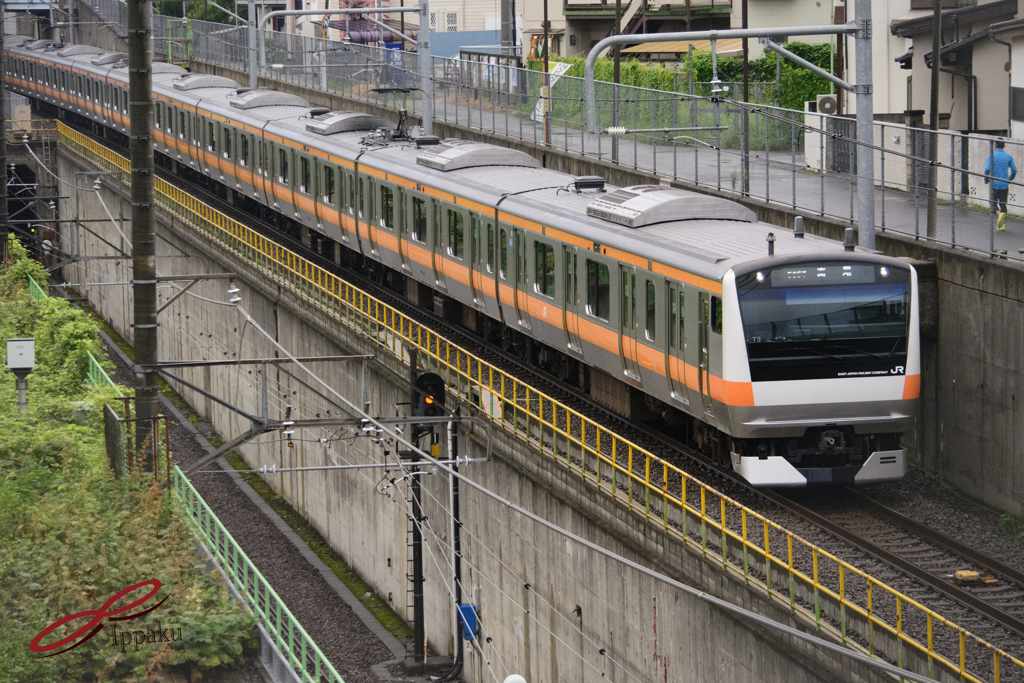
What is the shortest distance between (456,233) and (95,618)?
449 inches

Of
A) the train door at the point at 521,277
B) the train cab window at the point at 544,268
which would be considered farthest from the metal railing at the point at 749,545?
the train cab window at the point at 544,268

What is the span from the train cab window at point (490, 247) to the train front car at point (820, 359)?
305 inches

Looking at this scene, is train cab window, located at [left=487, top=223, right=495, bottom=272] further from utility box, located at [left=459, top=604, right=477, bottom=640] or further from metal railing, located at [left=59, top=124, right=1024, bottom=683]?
utility box, located at [left=459, top=604, right=477, bottom=640]

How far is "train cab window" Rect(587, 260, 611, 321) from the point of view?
715 inches

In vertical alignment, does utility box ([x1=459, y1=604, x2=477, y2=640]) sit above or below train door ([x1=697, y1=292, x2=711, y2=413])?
below

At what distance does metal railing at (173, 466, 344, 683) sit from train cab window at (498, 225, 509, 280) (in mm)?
5810

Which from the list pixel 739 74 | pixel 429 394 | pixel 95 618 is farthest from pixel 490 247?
pixel 739 74

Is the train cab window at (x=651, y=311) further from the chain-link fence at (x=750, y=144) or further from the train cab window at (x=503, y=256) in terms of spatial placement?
the train cab window at (x=503, y=256)

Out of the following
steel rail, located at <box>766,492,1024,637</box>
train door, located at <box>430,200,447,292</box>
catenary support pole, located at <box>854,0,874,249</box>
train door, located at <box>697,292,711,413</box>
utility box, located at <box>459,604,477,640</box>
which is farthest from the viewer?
train door, located at <box>430,200,447,292</box>

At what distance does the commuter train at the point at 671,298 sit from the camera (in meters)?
15.0

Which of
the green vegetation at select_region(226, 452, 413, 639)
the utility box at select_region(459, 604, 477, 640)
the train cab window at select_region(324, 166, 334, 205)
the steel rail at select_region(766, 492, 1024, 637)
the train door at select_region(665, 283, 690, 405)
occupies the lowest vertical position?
the green vegetation at select_region(226, 452, 413, 639)

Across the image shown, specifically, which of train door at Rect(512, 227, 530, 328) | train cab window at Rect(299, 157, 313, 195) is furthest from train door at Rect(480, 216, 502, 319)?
train cab window at Rect(299, 157, 313, 195)

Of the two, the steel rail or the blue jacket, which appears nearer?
the steel rail

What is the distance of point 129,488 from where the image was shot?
1661 centimetres
